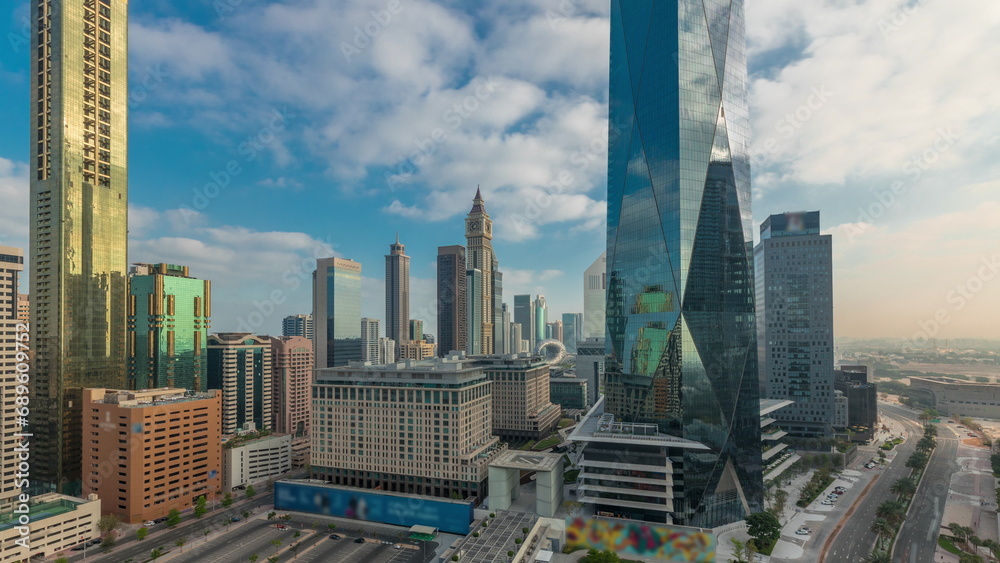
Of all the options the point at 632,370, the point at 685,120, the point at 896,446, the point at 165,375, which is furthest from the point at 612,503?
the point at 165,375

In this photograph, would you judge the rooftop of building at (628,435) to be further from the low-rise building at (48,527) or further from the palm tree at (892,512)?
the low-rise building at (48,527)

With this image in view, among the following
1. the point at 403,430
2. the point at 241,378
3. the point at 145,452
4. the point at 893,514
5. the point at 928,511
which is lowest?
the point at 928,511

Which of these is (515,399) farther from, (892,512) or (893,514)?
(893,514)

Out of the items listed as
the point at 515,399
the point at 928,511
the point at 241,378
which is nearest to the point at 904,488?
the point at 928,511

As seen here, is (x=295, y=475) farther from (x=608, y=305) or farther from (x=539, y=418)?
(x=608, y=305)

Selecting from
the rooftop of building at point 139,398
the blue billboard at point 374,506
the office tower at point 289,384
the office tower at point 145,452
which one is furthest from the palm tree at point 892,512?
the office tower at point 289,384

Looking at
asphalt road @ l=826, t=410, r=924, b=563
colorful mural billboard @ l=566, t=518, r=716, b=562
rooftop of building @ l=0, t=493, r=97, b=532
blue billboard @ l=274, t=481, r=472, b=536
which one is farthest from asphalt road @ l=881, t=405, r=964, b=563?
rooftop of building @ l=0, t=493, r=97, b=532

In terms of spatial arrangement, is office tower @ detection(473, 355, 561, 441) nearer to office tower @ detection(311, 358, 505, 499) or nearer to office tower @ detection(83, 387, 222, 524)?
office tower @ detection(311, 358, 505, 499)
